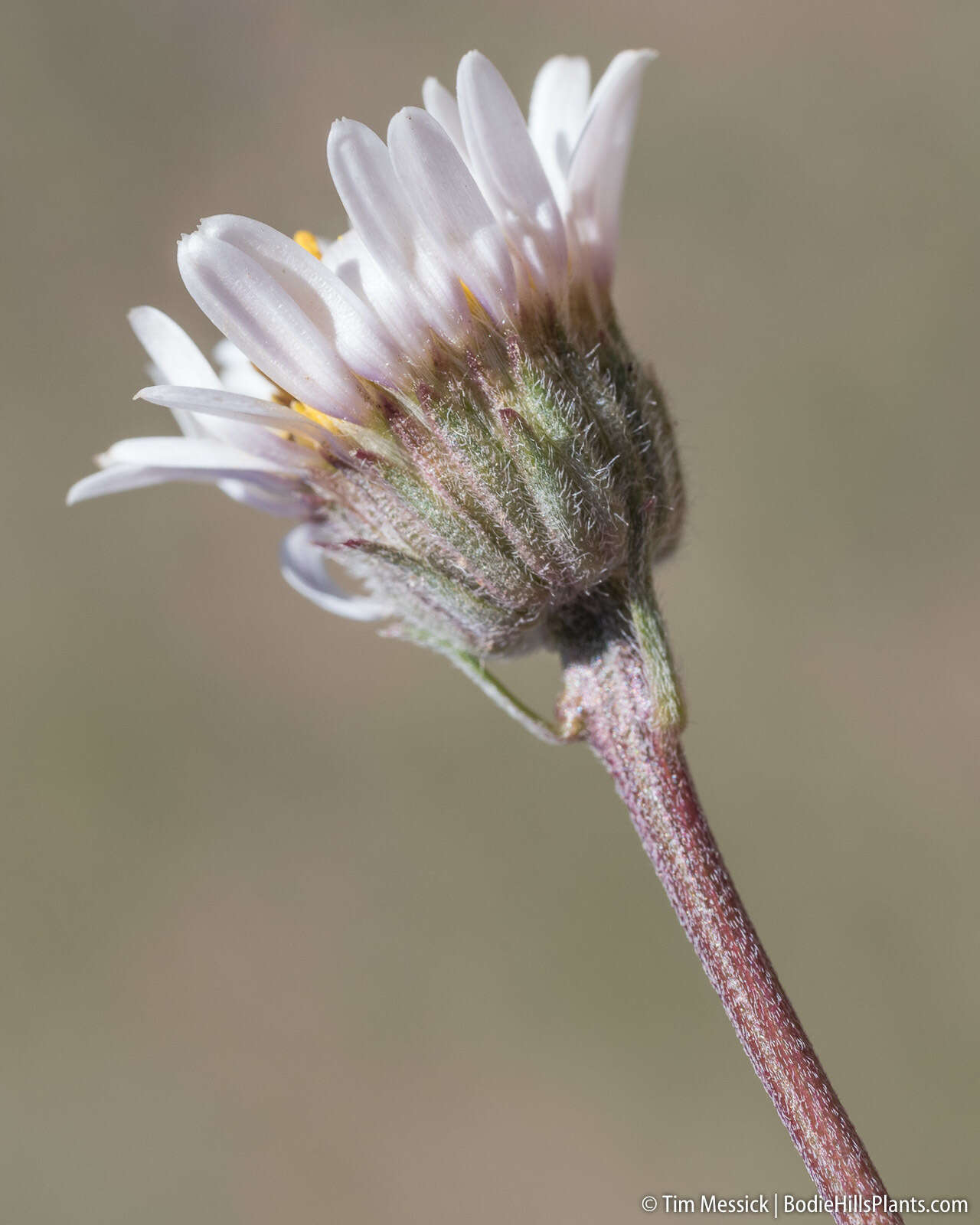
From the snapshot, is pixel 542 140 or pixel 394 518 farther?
pixel 542 140

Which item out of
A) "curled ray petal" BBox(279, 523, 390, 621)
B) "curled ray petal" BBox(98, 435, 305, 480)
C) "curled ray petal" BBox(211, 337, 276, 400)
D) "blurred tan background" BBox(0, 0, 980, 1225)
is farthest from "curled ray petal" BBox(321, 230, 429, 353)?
"blurred tan background" BBox(0, 0, 980, 1225)

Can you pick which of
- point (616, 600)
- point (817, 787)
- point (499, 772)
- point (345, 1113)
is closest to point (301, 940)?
point (345, 1113)

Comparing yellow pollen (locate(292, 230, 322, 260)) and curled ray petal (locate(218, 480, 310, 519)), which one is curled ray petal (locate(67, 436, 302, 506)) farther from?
yellow pollen (locate(292, 230, 322, 260))

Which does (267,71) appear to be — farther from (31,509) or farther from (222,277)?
(222,277)

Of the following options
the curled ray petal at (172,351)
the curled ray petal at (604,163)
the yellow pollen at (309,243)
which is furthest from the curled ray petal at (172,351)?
the curled ray petal at (604,163)

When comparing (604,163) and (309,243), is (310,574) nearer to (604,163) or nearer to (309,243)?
(309,243)

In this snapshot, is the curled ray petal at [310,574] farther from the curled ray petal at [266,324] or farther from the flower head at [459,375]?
the curled ray petal at [266,324]
